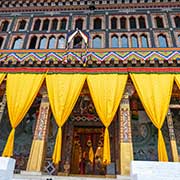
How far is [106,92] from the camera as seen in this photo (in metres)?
6.63

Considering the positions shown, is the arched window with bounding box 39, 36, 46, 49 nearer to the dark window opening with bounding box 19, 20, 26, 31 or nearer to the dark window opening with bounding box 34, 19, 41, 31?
the dark window opening with bounding box 34, 19, 41, 31

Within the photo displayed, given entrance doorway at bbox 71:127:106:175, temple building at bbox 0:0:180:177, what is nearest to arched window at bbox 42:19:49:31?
temple building at bbox 0:0:180:177

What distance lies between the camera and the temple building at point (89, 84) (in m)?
6.30

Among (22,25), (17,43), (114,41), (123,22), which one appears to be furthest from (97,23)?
(17,43)

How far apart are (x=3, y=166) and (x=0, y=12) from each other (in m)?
8.72

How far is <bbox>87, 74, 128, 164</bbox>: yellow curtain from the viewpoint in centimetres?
617

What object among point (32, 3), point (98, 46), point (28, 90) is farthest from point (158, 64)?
point (32, 3)

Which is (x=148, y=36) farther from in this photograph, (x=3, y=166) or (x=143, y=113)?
(x=3, y=166)

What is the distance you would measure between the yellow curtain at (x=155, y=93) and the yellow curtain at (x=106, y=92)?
578 mm

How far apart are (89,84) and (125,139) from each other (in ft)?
7.20

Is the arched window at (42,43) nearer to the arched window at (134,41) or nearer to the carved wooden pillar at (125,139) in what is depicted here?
the arched window at (134,41)

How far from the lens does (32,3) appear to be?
32.6ft

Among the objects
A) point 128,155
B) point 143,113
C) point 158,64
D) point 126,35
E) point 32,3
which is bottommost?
point 128,155

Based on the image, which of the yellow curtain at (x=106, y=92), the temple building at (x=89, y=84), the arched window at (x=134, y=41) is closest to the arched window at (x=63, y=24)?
the temple building at (x=89, y=84)
